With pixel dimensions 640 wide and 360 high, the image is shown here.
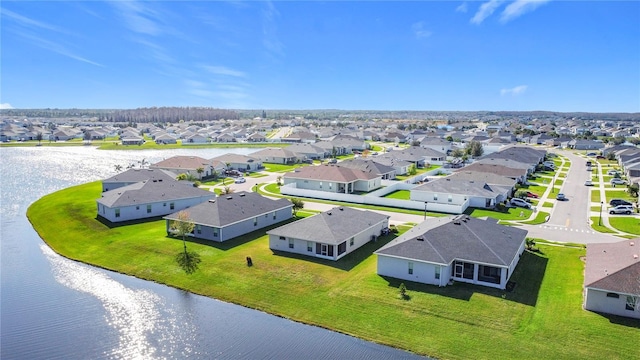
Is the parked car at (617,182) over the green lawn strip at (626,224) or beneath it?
over

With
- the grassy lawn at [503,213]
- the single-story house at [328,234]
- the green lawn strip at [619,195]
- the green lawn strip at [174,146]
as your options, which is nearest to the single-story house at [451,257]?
the single-story house at [328,234]

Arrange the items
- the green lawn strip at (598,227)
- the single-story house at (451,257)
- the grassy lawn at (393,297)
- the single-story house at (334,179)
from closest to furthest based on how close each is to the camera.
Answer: the grassy lawn at (393,297)
the single-story house at (451,257)
the green lawn strip at (598,227)
the single-story house at (334,179)

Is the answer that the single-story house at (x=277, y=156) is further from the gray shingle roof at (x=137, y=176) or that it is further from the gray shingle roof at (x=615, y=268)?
the gray shingle roof at (x=615, y=268)

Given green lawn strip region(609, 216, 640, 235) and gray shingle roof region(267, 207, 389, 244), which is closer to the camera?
gray shingle roof region(267, 207, 389, 244)

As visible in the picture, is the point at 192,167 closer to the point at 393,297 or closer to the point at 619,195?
the point at 393,297

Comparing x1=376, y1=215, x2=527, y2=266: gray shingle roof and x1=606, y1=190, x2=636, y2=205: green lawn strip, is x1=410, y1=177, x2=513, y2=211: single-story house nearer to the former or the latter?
x1=606, y1=190, x2=636, y2=205: green lawn strip

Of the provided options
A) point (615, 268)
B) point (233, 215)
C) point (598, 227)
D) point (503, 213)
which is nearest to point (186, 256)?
point (233, 215)

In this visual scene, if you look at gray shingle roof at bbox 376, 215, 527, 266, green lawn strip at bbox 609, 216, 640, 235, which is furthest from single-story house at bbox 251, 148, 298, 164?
gray shingle roof at bbox 376, 215, 527, 266
